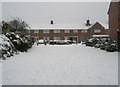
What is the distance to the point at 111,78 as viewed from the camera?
10312 millimetres

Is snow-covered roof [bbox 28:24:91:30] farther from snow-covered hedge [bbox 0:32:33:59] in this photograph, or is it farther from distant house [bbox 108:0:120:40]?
snow-covered hedge [bbox 0:32:33:59]

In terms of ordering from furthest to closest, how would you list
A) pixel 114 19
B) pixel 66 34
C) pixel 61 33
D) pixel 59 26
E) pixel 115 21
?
pixel 59 26 < pixel 61 33 < pixel 66 34 < pixel 114 19 < pixel 115 21

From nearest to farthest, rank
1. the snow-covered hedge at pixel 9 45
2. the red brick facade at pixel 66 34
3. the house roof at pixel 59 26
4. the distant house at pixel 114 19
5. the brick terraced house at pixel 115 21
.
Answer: the snow-covered hedge at pixel 9 45
the brick terraced house at pixel 115 21
the distant house at pixel 114 19
the red brick facade at pixel 66 34
the house roof at pixel 59 26

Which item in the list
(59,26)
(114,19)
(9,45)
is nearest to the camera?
(9,45)

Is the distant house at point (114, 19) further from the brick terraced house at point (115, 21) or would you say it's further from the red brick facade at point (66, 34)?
the red brick facade at point (66, 34)

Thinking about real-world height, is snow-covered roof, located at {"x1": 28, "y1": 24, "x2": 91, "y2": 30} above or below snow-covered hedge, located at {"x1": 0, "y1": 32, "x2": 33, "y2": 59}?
above

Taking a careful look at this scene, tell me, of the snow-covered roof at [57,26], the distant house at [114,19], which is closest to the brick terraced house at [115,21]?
the distant house at [114,19]

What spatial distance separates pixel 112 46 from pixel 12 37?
10525mm

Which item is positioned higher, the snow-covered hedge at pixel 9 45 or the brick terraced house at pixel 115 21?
the brick terraced house at pixel 115 21

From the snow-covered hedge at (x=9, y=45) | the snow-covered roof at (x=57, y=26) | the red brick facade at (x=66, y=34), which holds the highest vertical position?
the snow-covered roof at (x=57, y=26)

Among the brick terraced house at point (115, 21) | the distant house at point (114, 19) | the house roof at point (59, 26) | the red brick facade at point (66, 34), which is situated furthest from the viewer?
the house roof at point (59, 26)

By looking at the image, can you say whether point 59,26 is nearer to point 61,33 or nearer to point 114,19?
point 61,33

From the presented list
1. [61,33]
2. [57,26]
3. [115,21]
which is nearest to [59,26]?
[57,26]

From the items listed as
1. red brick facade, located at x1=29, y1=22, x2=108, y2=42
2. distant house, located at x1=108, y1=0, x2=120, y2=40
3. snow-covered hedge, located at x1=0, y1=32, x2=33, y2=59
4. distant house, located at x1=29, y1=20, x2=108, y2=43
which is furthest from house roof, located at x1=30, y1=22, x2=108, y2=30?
snow-covered hedge, located at x1=0, y1=32, x2=33, y2=59
